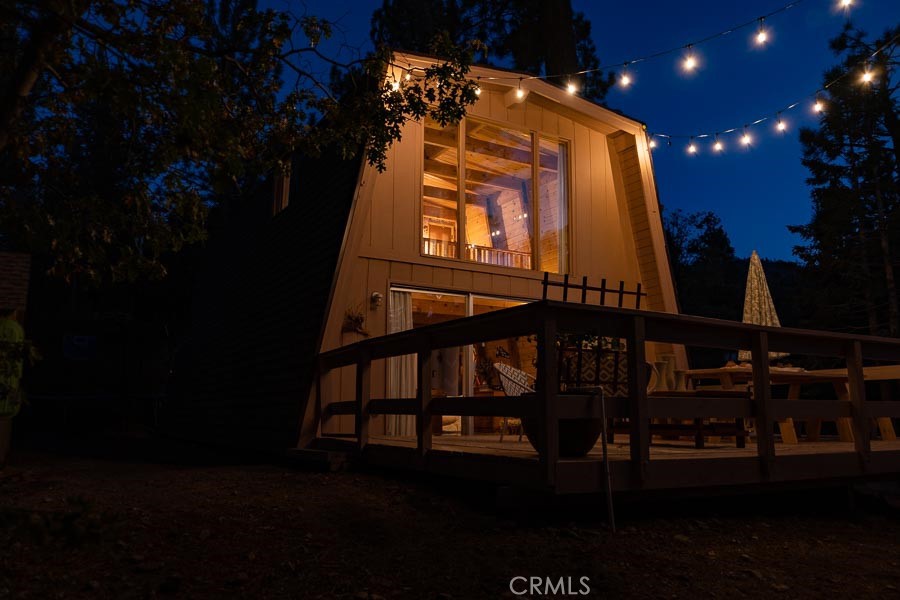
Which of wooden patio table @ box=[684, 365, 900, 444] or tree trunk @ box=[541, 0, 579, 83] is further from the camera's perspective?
tree trunk @ box=[541, 0, 579, 83]

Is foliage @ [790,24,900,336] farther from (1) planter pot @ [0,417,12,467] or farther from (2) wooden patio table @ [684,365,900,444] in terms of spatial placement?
(1) planter pot @ [0,417,12,467]

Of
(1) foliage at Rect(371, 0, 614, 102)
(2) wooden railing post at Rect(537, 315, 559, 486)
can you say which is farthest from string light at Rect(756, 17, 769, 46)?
(1) foliage at Rect(371, 0, 614, 102)

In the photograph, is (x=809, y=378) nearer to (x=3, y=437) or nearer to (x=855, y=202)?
(x=3, y=437)

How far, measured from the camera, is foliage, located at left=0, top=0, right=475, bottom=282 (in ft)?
12.1

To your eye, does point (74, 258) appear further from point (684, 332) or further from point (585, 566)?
point (684, 332)

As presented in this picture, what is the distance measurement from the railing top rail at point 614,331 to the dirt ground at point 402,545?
111cm

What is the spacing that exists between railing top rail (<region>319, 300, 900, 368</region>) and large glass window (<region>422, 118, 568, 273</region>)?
9.94 ft

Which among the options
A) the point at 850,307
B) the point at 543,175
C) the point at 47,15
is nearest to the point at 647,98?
the point at 850,307

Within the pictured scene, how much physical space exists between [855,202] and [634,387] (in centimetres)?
1625

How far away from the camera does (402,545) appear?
12.2ft

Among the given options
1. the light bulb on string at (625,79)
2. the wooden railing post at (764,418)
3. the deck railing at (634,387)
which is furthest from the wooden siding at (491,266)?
the wooden railing post at (764,418)

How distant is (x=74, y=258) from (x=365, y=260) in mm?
3524

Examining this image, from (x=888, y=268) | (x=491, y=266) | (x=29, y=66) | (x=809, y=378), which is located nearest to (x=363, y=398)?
(x=491, y=266)
